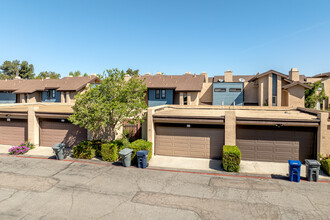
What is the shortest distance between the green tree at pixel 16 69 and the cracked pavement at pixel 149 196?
76207 millimetres

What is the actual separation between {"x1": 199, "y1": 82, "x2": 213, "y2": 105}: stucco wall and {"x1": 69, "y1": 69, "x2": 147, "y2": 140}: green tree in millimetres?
19870

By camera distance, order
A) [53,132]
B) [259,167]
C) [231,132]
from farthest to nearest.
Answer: [53,132] < [231,132] < [259,167]

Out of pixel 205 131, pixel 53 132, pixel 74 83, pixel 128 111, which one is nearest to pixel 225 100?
pixel 205 131

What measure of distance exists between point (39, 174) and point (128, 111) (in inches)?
265

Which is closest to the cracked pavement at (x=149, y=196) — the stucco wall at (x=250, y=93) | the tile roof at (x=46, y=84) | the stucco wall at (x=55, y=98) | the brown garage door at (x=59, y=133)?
the brown garage door at (x=59, y=133)

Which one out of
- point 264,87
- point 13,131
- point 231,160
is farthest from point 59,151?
point 264,87

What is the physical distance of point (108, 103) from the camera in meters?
14.0

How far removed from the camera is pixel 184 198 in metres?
9.02

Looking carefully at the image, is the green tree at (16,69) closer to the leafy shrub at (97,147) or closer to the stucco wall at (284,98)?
the leafy shrub at (97,147)

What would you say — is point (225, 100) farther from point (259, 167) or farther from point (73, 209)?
point (73, 209)

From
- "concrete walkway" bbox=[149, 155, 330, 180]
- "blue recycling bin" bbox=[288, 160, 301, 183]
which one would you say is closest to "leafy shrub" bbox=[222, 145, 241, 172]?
"concrete walkway" bbox=[149, 155, 330, 180]

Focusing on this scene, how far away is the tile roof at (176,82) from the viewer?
3012cm

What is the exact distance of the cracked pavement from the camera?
7848 mm

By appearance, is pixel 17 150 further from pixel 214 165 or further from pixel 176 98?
pixel 176 98
